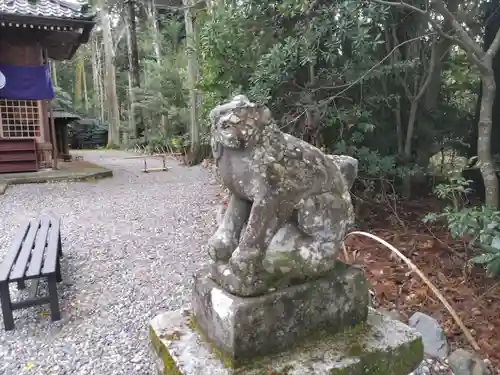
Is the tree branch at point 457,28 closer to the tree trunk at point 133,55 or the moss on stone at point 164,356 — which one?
the moss on stone at point 164,356

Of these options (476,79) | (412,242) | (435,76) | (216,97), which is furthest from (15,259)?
(476,79)

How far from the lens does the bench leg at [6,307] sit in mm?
3051

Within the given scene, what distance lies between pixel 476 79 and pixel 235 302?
592 centimetres

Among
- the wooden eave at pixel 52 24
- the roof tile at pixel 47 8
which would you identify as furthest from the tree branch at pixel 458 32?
the roof tile at pixel 47 8

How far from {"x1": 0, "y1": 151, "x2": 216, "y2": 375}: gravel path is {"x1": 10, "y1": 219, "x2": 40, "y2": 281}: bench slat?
0.45 m

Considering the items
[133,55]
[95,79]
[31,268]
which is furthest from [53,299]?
[95,79]

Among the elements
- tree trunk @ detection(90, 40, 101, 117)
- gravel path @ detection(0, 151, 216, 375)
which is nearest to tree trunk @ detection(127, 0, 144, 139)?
gravel path @ detection(0, 151, 216, 375)

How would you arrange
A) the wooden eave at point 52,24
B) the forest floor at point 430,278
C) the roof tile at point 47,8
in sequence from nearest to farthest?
the forest floor at point 430,278, the wooden eave at point 52,24, the roof tile at point 47,8

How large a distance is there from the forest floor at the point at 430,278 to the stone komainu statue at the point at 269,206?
5.78ft

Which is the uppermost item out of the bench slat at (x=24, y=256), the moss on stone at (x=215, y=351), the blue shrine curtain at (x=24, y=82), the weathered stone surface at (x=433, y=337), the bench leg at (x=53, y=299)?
the blue shrine curtain at (x=24, y=82)

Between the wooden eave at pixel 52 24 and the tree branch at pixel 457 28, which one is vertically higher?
the wooden eave at pixel 52 24

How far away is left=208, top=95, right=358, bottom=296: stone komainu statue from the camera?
64.7 inches

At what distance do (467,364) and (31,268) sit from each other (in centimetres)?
327

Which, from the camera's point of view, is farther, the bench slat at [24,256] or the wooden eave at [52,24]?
the wooden eave at [52,24]
